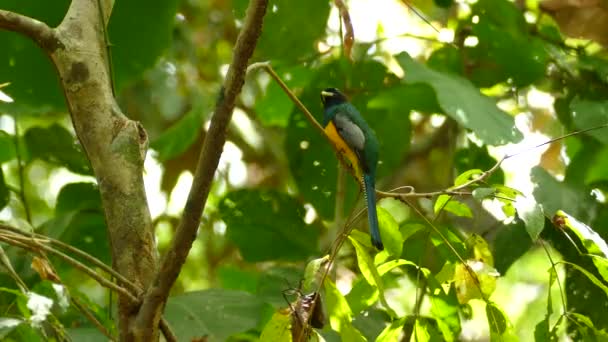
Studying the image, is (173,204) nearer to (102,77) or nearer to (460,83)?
(460,83)

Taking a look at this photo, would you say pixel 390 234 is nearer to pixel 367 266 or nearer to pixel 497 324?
pixel 367 266

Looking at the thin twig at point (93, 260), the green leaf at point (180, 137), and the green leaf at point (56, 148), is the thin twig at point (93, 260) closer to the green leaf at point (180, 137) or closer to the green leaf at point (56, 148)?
the green leaf at point (56, 148)

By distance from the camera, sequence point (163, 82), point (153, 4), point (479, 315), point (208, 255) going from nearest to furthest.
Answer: point (153, 4) < point (163, 82) < point (208, 255) < point (479, 315)

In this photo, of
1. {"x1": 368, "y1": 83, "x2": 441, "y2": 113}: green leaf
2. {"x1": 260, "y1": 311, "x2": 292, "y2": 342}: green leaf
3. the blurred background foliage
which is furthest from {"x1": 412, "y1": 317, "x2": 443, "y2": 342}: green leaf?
{"x1": 368, "y1": 83, "x2": 441, "y2": 113}: green leaf

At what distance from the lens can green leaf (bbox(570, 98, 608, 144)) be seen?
353 cm

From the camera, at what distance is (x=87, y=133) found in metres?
2.25

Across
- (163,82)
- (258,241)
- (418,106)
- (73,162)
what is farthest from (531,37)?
(163,82)

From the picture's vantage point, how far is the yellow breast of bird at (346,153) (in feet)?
11.7

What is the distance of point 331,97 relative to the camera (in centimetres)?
388

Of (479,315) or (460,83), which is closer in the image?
(460,83)

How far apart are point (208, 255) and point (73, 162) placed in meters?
1.98

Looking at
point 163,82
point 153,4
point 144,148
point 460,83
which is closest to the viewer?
point 144,148

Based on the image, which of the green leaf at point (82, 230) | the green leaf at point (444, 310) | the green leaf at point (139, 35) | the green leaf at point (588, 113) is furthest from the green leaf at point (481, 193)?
the green leaf at point (139, 35)

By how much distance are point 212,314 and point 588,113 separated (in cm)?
154
